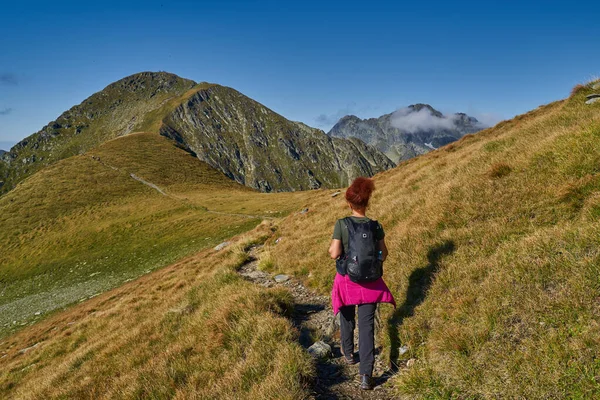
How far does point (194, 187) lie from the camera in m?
78.2

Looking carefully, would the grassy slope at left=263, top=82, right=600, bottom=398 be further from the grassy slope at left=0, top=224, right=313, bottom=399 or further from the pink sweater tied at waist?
→ the grassy slope at left=0, top=224, right=313, bottom=399

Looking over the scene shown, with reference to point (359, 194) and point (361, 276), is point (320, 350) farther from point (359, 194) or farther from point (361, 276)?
point (359, 194)

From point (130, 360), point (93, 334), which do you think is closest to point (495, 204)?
point (130, 360)

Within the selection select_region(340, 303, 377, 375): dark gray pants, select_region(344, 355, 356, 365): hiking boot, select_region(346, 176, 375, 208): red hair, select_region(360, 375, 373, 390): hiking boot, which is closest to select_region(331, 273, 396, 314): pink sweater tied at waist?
select_region(340, 303, 377, 375): dark gray pants

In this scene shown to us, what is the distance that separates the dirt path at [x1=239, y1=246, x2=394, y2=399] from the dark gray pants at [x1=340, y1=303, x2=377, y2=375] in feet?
1.11

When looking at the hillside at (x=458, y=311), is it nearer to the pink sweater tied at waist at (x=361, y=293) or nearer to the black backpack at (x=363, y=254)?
the pink sweater tied at waist at (x=361, y=293)

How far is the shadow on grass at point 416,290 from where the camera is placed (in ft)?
19.3

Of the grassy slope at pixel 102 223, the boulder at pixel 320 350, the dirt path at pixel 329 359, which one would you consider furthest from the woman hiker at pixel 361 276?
the grassy slope at pixel 102 223

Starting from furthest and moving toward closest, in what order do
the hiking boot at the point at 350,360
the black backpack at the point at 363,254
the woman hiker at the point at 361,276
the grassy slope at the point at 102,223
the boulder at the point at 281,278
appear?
the grassy slope at the point at 102,223 → the boulder at the point at 281,278 → the hiking boot at the point at 350,360 → the black backpack at the point at 363,254 → the woman hiker at the point at 361,276

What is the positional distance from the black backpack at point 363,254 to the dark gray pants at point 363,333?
59 cm

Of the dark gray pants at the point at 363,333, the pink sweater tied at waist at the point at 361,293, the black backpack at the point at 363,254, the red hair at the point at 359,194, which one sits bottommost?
the dark gray pants at the point at 363,333

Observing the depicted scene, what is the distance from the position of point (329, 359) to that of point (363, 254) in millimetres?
2554

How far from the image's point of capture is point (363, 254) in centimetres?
527

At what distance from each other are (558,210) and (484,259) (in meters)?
2.37
